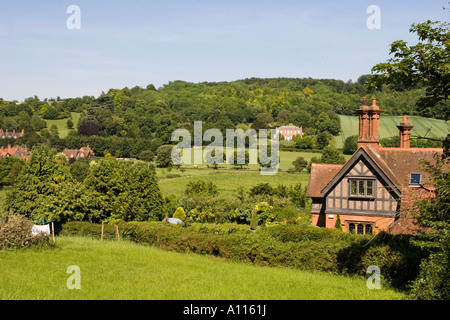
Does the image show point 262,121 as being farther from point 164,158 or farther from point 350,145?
point 164,158

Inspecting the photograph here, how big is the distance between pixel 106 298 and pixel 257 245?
29.6 feet

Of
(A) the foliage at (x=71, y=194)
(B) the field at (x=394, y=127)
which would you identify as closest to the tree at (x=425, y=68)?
(A) the foliage at (x=71, y=194)

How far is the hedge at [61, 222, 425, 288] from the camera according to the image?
17308 mm

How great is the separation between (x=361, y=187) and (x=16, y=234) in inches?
803

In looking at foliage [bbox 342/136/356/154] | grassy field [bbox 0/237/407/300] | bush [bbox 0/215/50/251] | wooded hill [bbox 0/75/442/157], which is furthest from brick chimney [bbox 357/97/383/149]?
wooded hill [bbox 0/75/442/157]

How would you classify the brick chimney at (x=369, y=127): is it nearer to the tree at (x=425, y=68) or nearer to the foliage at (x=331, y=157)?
the tree at (x=425, y=68)

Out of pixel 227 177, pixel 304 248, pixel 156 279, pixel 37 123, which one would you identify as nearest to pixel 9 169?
pixel 227 177

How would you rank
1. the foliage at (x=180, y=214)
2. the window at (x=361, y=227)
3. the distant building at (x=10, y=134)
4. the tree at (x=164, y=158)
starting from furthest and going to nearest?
the distant building at (x=10, y=134) < the tree at (x=164, y=158) < the foliage at (x=180, y=214) < the window at (x=361, y=227)

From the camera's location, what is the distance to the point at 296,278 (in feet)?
57.0

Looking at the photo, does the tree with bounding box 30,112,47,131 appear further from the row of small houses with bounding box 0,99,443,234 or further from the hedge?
the row of small houses with bounding box 0,99,443,234

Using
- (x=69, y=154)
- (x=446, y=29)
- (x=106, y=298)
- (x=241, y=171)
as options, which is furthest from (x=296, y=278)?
(x=69, y=154)

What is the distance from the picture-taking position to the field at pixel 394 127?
292 feet

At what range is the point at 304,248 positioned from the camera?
806 inches

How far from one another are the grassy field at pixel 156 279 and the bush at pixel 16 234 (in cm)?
45
